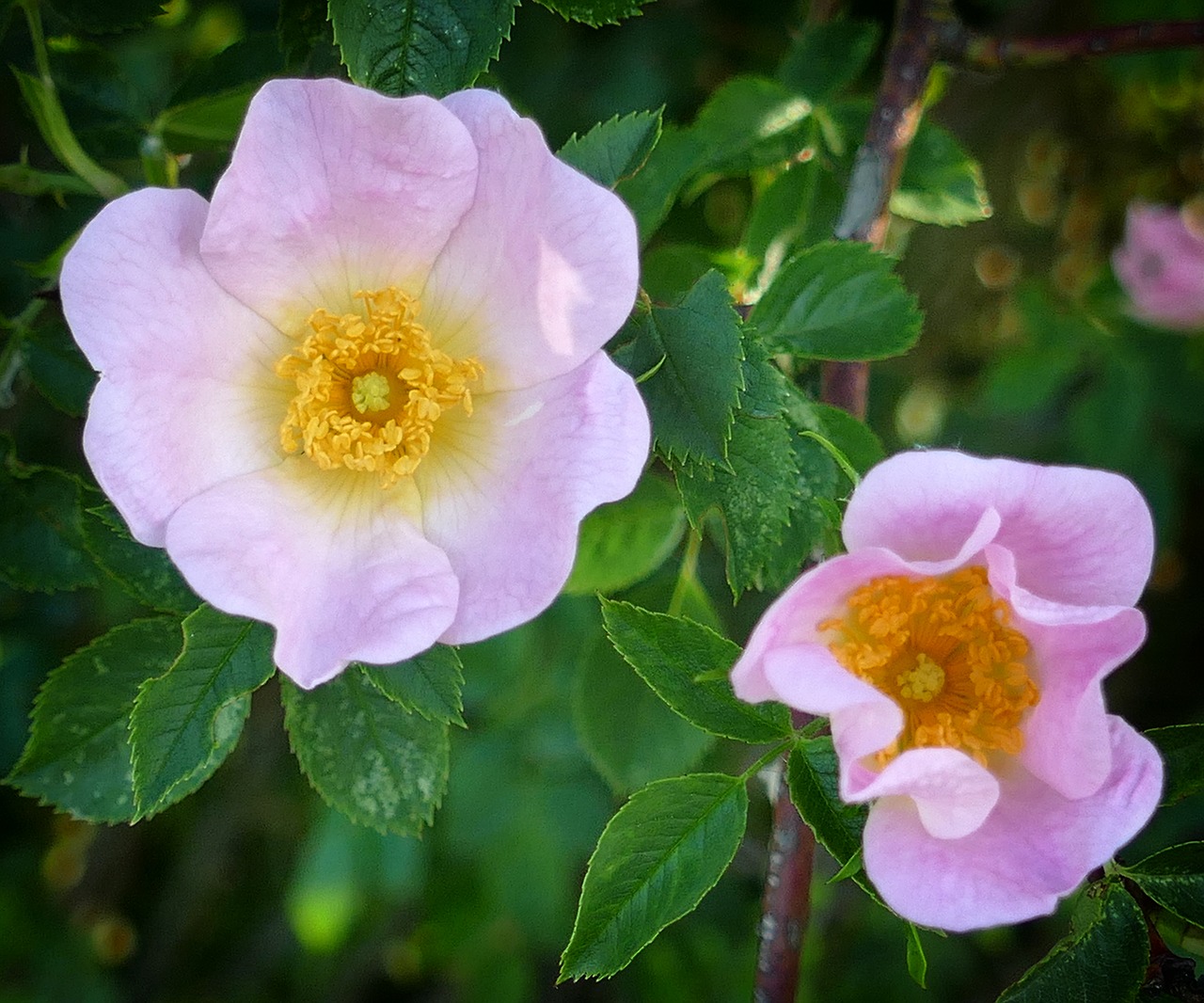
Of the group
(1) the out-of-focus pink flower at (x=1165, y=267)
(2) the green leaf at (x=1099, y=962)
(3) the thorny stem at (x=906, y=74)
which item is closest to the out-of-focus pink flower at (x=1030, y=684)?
(2) the green leaf at (x=1099, y=962)

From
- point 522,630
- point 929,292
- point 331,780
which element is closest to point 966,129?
point 929,292

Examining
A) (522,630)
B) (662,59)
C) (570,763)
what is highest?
(662,59)

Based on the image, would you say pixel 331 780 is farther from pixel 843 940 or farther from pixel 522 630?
pixel 843 940

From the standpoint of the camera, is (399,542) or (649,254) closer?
(399,542)

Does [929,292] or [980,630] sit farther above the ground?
[980,630]

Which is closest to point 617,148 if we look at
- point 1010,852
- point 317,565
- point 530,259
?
point 530,259

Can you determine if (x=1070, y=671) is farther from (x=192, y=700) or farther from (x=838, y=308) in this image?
(x=192, y=700)

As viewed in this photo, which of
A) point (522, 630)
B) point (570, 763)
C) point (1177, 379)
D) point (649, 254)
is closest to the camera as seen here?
point (649, 254)
